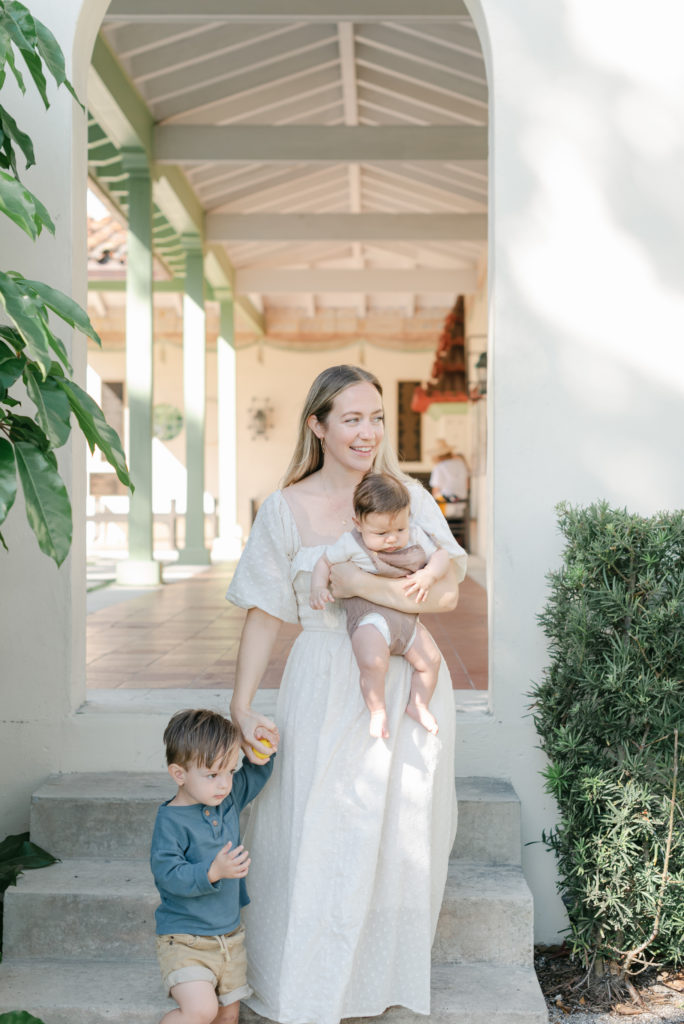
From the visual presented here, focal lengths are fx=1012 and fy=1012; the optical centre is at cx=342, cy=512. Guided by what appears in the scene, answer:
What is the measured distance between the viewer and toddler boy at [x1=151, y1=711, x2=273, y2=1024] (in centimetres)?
215

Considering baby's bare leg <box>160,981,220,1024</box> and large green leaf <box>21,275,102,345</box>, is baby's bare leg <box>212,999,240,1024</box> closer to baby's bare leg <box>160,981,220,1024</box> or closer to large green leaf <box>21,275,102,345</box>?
baby's bare leg <box>160,981,220,1024</box>

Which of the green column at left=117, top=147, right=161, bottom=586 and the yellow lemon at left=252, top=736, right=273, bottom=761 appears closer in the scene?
the yellow lemon at left=252, top=736, right=273, bottom=761

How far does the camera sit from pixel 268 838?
2.38 metres

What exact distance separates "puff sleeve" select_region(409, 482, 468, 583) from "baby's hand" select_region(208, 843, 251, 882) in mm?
782

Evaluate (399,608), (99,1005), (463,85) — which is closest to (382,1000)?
(99,1005)

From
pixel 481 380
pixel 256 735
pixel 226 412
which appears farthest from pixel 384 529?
pixel 226 412

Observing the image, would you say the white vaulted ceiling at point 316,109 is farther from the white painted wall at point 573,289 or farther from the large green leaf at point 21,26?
the large green leaf at point 21,26

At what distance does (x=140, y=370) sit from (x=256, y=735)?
6616 millimetres

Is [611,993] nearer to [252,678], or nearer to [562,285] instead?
[252,678]

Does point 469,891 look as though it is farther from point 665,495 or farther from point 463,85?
point 463,85

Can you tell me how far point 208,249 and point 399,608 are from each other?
31.5 feet

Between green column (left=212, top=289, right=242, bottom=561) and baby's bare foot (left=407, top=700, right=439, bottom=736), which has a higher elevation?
green column (left=212, top=289, right=242, bottom=561)

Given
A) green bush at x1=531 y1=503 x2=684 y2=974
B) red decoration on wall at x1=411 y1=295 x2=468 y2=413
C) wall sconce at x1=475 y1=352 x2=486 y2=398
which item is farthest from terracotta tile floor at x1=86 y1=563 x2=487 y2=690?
red decoration on wall at x1=411 y1=295 x2=468 y2=413

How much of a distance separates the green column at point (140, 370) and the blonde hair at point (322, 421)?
6.05 metres
